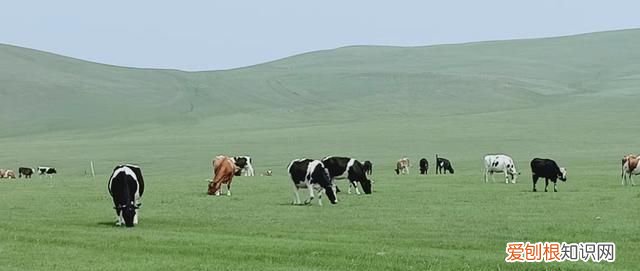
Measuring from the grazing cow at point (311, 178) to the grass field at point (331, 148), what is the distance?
2.66ft

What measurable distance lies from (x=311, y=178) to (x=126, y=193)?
21.5 ft

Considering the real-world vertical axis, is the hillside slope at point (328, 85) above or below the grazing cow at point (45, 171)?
above

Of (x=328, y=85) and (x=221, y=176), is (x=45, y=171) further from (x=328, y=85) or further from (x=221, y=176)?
(x=328, y=85)

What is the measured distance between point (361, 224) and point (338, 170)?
33.1 ft

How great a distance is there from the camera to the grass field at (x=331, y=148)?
15695 millimetres

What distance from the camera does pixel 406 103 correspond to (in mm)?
97562

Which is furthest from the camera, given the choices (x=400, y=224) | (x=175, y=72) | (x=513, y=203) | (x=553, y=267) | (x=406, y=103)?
→ (x=175, y=72)

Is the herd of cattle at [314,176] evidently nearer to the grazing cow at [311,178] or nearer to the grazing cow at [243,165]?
the grazing cow at [311,178]

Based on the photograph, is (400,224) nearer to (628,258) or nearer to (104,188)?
(628,258)

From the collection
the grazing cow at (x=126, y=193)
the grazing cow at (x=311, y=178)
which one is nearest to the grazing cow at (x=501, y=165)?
the grazing cow at (x=311, y=178)

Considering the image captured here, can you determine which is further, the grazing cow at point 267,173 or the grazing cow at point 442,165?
the grazing cow at point 267,173

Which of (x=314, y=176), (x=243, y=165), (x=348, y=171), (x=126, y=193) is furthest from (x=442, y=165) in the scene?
(x=126, y=193)

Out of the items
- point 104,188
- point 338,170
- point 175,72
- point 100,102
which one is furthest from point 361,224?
point 175,72

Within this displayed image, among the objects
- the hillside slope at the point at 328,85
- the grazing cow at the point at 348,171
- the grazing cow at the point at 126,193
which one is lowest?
the grazing cow at the point at 126,193
